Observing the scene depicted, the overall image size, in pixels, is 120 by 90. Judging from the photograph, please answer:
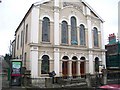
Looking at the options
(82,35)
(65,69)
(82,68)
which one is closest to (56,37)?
(65,69)

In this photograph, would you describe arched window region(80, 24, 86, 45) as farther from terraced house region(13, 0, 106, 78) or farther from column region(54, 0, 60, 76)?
column region(54, 0, 60, 76)

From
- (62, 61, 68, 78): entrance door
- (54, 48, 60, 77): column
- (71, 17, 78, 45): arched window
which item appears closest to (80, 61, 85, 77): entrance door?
(62, 61, 68, 78): entrance door

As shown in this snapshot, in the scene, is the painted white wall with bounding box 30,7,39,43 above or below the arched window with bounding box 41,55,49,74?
above

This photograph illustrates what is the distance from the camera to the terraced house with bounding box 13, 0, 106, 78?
26250mm

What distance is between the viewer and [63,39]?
93.2 feet

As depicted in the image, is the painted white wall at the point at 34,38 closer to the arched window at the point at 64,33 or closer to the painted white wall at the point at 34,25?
the painted white wall at the point at 34,25

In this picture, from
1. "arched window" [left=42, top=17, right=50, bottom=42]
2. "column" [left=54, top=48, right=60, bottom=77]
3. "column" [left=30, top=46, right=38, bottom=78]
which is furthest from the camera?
"arched window" [left=42, top=17, right=50, bottom=42]

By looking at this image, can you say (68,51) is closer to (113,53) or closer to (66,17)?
(66,17)

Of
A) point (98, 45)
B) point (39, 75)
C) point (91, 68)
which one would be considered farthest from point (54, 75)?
point (98, 45)

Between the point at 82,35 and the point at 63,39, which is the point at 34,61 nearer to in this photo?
the point at 63,39

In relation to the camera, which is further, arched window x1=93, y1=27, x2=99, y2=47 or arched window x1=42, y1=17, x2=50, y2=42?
arched window x1=93, y1=27, x2=99, y2=47

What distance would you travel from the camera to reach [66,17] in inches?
1148

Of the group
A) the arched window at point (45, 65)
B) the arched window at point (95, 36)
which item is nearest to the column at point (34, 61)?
the arched window at point (45, 65)

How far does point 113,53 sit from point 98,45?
13.2 feet
